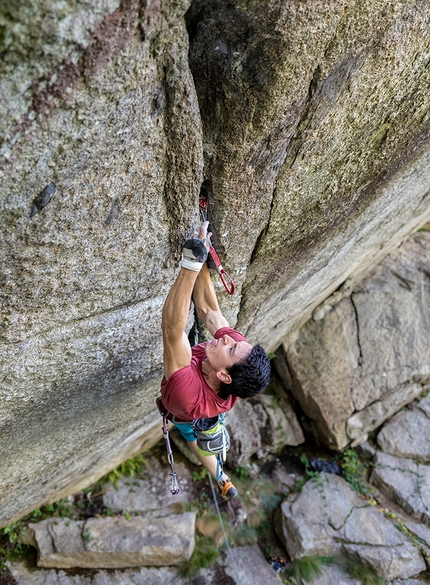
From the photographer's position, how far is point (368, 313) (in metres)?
6.98

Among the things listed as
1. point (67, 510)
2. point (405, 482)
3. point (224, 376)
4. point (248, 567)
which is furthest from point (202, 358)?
point (405, 482)

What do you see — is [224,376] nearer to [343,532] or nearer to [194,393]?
[194,393]

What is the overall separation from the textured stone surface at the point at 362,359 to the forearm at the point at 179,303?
4489 mm

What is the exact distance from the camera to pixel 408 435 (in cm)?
687

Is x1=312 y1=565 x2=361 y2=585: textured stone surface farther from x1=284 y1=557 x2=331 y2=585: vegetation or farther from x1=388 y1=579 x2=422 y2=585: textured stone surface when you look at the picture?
x1=388 y1=579 x2=422 y2=585: textured stone surface

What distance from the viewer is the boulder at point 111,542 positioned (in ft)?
17.1

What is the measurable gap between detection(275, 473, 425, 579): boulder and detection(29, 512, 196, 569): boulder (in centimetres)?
131

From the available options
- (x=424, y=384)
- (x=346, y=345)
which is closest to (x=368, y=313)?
(x=346, y=345)

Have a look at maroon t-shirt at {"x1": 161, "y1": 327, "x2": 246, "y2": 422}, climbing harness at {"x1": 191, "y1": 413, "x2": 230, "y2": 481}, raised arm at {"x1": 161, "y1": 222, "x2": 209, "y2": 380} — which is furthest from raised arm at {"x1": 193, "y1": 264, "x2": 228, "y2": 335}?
climbing harness at {"x1": 191, "y1": 413, "x2": 230, "y2": 481}

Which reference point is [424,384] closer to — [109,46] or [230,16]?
[230,16]

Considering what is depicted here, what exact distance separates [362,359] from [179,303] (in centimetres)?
485

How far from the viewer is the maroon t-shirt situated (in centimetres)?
280

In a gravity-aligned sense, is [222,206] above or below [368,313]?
above

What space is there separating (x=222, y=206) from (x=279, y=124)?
55 cm
